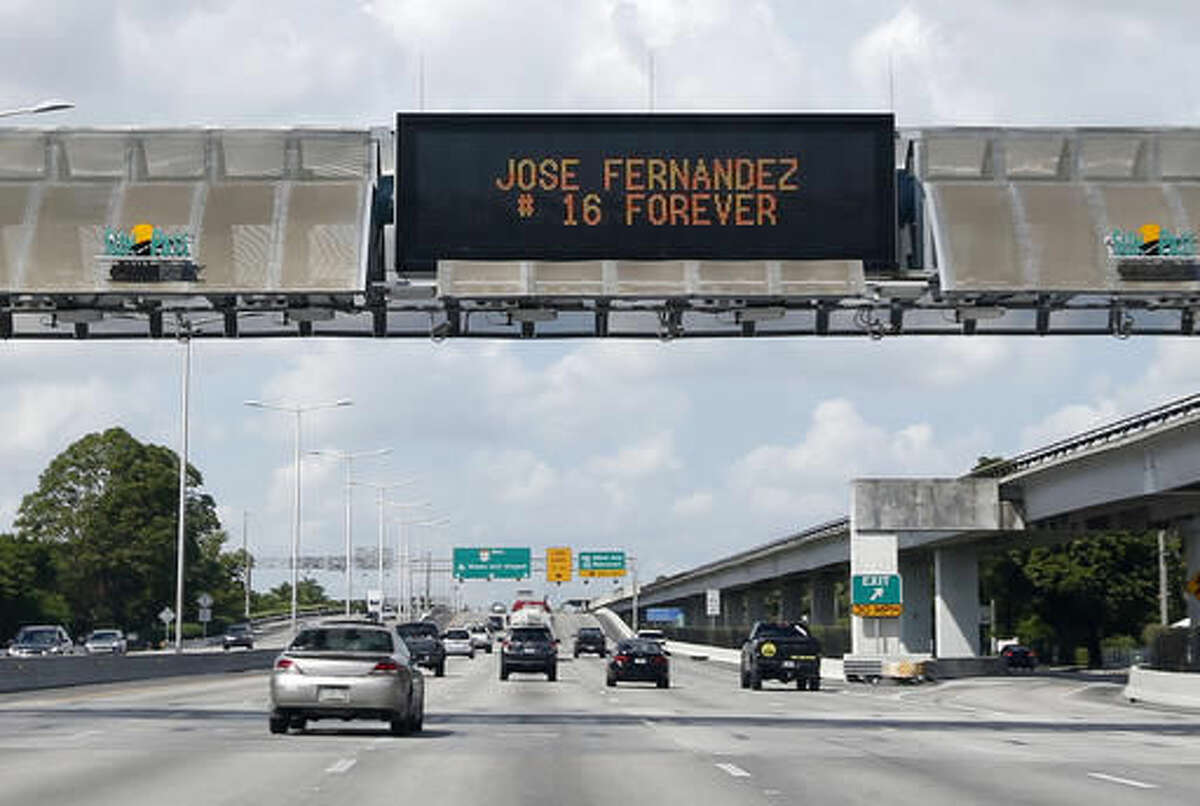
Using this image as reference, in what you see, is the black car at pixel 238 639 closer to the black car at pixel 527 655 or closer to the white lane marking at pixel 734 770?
the black car at pixel 527 655

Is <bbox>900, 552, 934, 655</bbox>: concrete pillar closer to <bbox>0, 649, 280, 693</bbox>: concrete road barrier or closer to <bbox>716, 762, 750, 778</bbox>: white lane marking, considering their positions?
<bbox>0, 649, 280, 693</bbox>: concrete road barrier

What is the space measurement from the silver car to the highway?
40cm

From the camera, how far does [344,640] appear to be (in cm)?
2777

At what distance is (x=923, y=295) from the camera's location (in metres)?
29.6

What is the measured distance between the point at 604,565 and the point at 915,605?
2851 inches

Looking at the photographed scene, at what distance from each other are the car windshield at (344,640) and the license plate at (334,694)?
655 mm

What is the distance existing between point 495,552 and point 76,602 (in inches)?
1396

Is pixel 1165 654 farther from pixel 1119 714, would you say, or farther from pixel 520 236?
pixel 520 236

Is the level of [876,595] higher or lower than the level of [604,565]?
lower

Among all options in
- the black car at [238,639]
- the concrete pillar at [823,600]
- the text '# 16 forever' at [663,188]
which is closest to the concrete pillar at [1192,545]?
the concrete pillar at [823,600]

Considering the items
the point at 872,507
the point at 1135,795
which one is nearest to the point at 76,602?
the point at 872,507

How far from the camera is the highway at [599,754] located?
725 inches

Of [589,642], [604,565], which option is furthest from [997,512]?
[604,565]

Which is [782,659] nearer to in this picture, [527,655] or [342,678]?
[527,655]
